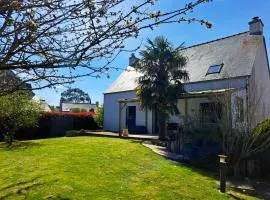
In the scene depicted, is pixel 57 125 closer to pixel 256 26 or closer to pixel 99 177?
pixel 256 26

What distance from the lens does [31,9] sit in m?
3.87

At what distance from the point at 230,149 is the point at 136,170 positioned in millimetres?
4028

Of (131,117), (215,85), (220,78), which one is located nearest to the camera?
(220,78)

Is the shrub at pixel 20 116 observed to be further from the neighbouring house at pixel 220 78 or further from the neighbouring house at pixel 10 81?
the neighbouring house at pixel 10 81

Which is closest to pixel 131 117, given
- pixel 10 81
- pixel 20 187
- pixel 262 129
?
pixel 262 129

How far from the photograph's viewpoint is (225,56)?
79.6 ft

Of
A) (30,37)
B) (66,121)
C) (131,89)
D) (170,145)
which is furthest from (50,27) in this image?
(66,121)

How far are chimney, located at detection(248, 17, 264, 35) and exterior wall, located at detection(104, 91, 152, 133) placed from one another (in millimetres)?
9509

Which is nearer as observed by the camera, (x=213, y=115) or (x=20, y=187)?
(x=20, y=187)

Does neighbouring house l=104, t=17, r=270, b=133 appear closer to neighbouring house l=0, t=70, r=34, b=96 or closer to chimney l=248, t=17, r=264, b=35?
chimney l=248, t=17, r=264, b=35

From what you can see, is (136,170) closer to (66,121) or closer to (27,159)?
(27,159)

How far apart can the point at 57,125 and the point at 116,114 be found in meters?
5.14

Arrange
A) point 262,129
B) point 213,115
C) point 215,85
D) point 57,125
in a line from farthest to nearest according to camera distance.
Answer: point 57,125
point 215,85
point 213,115
point 262,129

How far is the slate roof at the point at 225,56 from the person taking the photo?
22219 mm
